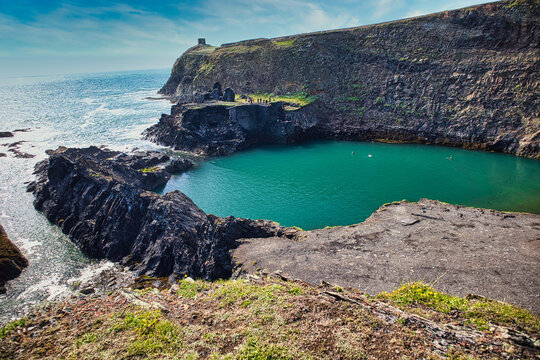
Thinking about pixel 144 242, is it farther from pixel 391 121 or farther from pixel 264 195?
pixel 391 121

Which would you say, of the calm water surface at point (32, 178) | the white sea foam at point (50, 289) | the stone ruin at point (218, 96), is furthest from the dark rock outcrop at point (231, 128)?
the white sea foam at point (50, 289)

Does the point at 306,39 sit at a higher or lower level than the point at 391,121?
higher

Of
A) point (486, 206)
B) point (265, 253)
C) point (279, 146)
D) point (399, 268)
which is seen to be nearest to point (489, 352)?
point (399, 268)

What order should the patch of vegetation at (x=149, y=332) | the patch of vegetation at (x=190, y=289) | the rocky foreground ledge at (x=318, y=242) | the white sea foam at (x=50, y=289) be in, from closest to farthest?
the patch of vegetation at (x=149, y=332), the patch of vegetation at (x=190, y=289), the rocky foreground ledge at (x=318, y=242), the white sea foam at (x=50, y=289)

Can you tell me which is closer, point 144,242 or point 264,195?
point 144,242

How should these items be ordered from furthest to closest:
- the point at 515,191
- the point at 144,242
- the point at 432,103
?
the point at 432,103 < the point at 515,191 < the point at 144,242

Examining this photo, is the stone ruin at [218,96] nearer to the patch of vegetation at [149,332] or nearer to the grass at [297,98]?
the grass at [297,98]
